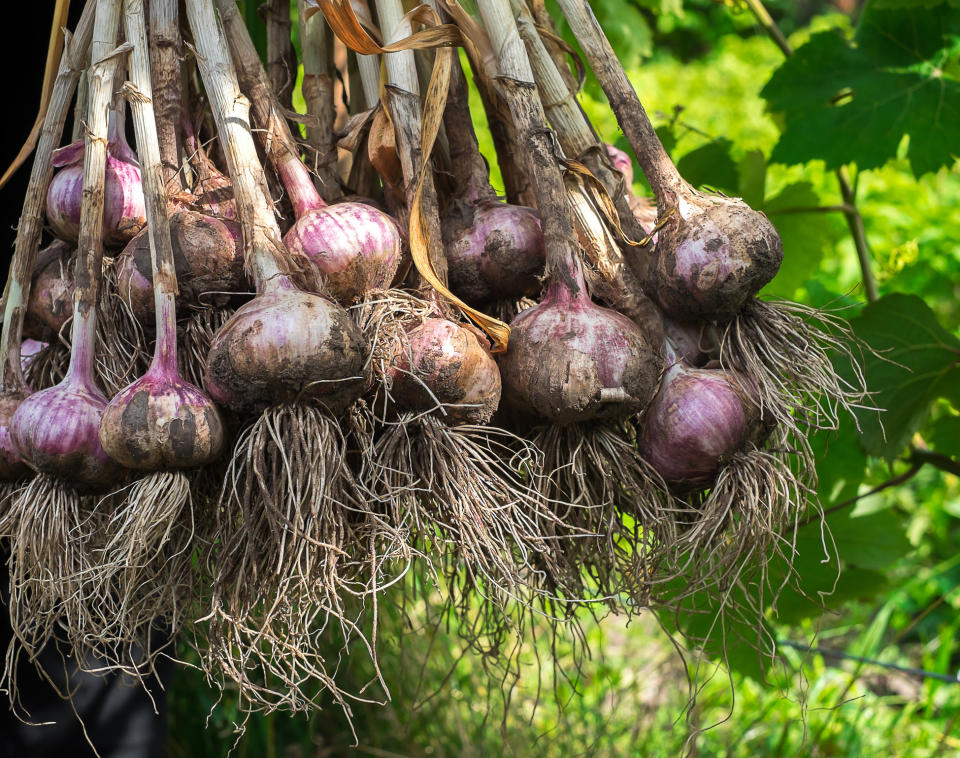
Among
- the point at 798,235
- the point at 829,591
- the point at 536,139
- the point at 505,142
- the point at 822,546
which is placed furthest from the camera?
the point at 798,235

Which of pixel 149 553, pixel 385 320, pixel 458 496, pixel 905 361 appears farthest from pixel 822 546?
pixel 149 553

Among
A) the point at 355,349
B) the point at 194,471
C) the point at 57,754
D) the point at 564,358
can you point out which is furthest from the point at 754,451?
the point at 57,754

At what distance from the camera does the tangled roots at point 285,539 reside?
2.15 ft

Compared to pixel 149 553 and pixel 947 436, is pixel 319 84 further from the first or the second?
pixel 947 436

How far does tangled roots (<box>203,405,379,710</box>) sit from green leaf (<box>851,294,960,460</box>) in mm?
783

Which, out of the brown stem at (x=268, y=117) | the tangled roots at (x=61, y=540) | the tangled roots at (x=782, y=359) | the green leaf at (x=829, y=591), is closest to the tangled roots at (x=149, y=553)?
the tangled roots at (x=61, y=540)

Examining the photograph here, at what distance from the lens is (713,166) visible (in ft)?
4.37

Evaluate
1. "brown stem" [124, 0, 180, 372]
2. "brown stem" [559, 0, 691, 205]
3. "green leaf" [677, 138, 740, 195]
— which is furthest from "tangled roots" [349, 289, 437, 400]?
"green leaf" [677, 138, 740, 195]

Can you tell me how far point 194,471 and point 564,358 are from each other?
0.32 meters

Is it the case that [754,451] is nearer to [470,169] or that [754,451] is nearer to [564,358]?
[564,358]

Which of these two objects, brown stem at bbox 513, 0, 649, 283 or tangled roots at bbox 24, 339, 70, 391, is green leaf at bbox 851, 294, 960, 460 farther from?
tangled roots at bbox 24, 339, 70, 391

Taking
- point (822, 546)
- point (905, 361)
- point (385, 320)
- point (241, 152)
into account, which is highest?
point (241, 152)

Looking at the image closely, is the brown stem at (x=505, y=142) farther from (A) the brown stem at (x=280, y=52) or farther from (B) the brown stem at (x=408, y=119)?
(A) the brown stem at (x=280, y=52)

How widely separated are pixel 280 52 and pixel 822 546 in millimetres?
867
